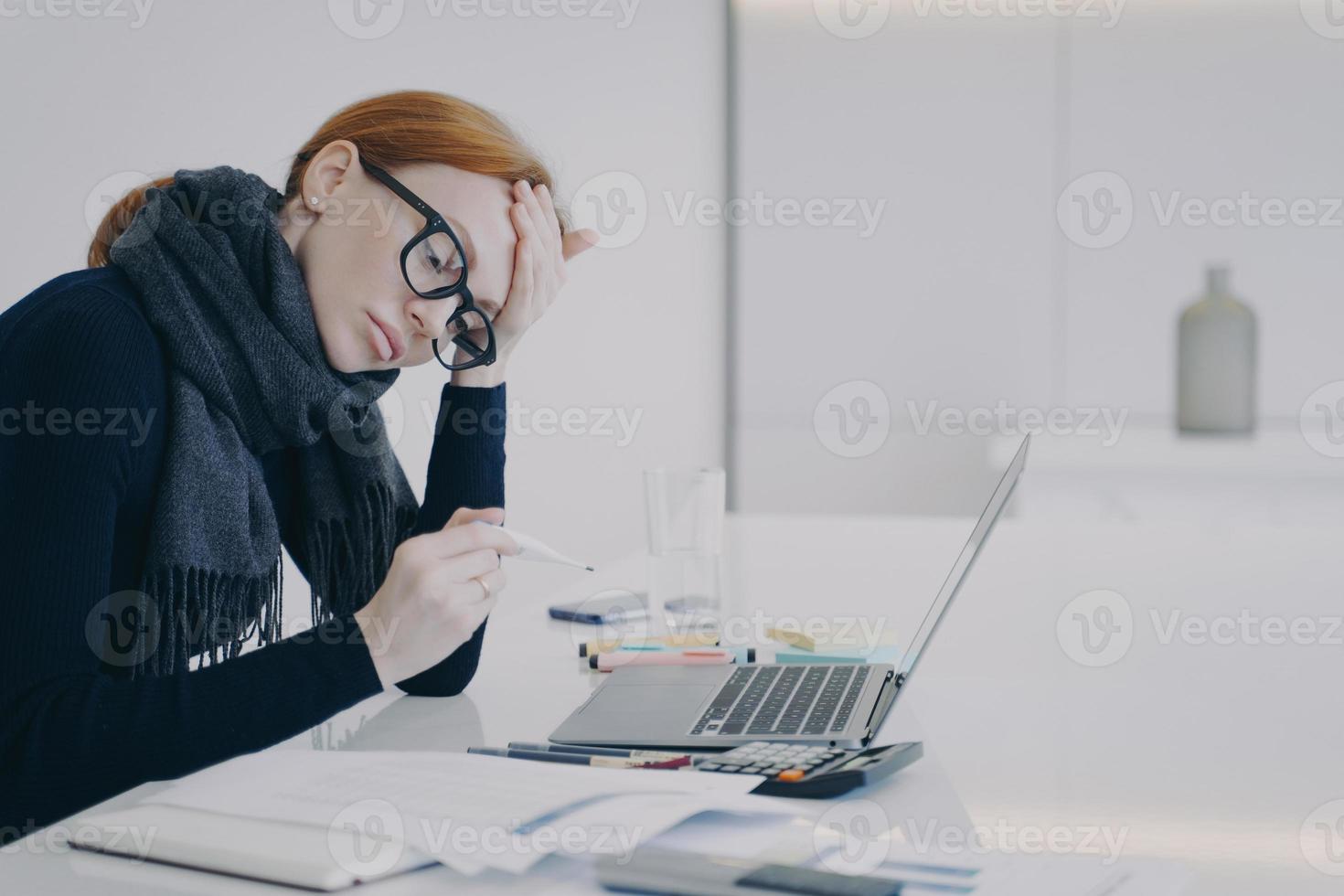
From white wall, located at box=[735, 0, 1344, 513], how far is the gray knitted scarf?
84.6 inches

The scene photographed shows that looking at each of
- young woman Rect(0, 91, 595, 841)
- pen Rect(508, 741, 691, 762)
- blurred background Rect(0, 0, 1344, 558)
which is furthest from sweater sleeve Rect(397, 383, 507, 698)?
blurred background Rect(0, 0, 1344, 558)

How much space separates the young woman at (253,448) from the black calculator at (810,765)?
0.77ft

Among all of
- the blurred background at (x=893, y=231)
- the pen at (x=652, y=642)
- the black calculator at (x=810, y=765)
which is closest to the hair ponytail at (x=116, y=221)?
the pen at (x=652, y=642)

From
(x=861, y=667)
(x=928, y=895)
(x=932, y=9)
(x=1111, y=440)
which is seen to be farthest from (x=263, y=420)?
(x=932, y=9)

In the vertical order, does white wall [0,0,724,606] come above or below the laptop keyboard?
above

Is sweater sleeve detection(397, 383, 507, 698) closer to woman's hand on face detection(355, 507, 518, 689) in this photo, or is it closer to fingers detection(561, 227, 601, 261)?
fingers detection(561, 227, 601, 261)

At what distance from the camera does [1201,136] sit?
10.4 ft

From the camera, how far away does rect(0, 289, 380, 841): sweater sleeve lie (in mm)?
813

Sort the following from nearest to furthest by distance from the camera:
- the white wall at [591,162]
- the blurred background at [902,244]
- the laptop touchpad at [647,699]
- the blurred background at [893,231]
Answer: the laptop touchpad at [647,699] → the white wall at [591,162] → the blurred background at [902,244] → the blurred background at [893,231]

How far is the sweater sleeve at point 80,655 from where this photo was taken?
813 millimetres

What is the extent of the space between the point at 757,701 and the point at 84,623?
1.62ft

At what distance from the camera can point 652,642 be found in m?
1.22

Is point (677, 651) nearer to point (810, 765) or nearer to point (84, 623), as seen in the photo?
point (810, 765)

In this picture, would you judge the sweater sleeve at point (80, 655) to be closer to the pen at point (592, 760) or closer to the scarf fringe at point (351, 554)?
the pen at point (592, 760)
